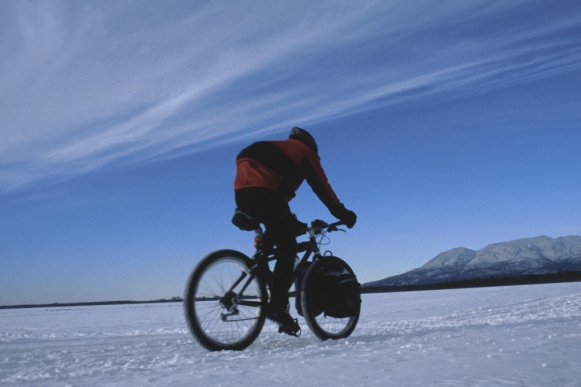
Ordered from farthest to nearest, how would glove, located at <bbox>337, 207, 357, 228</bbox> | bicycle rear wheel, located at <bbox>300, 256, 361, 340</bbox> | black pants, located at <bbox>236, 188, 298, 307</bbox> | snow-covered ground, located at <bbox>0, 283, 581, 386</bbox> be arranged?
glove, located at <bbox>337, 207, 357, 228</bbox> < bicycle rear wheel, located at <bbox>300, 256, 361, 340</bbox> < black pants, located at <bbox>236, 188, 298, 307</bbox> < snow-covered ground, located at <bbox>0, 283, 581, 386</bbox>

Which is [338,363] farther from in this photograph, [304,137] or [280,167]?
[304,137]

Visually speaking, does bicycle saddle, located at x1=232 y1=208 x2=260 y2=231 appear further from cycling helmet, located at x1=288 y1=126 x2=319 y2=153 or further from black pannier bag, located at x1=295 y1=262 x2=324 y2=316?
cycling helmet, located at x1=288 y1=126 x2=319 y2=153

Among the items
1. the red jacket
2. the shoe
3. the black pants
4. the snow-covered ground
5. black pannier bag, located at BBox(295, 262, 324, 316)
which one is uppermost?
the red jacket

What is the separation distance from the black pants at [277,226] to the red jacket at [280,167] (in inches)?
3.3

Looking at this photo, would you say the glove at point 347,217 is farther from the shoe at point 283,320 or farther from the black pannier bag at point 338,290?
the shoe at point 283,320

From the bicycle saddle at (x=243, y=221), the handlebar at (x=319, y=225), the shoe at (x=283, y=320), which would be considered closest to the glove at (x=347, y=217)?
the handlebar at (x=319, y=225)

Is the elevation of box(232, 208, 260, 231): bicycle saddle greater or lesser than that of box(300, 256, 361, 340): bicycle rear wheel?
greater

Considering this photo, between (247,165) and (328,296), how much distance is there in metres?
1.56

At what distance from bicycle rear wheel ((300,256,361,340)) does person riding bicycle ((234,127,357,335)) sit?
288 millimetres

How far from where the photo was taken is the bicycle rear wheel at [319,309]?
471cm

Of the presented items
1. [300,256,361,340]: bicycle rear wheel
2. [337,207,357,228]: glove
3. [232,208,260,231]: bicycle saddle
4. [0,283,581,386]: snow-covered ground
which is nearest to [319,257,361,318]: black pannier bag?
[300,256,361,340]: bicycle rear wheel

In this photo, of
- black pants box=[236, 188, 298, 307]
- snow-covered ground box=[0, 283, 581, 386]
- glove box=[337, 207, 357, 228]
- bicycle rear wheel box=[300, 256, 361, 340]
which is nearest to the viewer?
snow-covered ground box=[0, 283, 581, 386]

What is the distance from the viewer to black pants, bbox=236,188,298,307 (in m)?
4.28

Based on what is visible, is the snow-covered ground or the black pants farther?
the black pants
